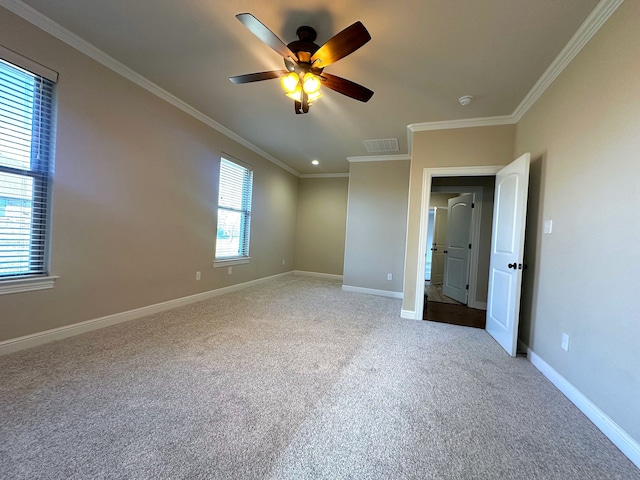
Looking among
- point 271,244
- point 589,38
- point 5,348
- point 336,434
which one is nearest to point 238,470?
point 336,434

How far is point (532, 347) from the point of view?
2520 millimetres

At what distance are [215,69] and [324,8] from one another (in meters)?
1.36

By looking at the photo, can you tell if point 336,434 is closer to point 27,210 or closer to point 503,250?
point 503,250

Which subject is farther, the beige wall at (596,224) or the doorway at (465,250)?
the doorway at (465,250)

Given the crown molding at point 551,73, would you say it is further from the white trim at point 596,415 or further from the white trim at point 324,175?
the white trim at point 324,175

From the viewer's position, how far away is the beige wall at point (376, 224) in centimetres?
508

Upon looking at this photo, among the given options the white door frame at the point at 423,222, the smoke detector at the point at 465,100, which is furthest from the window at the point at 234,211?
the smoke detector at the point at 465,100

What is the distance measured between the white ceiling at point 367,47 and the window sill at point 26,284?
84.2 inches

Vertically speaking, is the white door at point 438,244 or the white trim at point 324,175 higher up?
the white trim at point 324,175

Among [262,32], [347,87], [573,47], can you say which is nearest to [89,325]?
Answer: [262,32]

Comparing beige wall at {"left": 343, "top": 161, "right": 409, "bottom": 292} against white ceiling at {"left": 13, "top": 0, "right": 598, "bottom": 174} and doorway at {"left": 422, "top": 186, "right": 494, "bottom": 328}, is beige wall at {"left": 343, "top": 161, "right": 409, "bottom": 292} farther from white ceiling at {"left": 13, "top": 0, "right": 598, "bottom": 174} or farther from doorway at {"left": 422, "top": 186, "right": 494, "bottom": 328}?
white ceiling at {"left": 13, "top": 0, "right": 598, "bottom": 174}

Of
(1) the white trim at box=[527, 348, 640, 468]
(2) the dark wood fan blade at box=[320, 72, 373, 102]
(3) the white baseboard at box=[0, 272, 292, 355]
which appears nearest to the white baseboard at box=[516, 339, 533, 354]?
(1) the white trim at box=[527, 348, 640, 468]

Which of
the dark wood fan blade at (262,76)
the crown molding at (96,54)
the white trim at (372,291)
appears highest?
the crown molding at (96,54)

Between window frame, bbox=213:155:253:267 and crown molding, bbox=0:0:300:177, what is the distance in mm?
614
